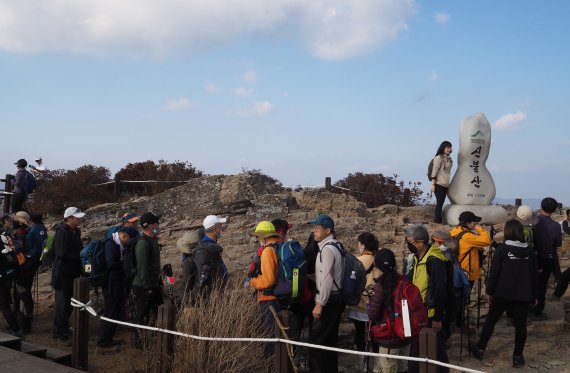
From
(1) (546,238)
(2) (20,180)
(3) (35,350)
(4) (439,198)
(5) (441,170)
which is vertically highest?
(5) (441,170)

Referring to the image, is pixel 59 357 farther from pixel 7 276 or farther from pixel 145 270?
pixel 7 276

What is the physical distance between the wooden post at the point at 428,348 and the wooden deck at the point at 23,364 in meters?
3.21

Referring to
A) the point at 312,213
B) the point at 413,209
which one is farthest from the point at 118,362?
the point at 413,209

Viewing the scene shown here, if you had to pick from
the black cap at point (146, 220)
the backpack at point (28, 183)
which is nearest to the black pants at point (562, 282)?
the black cap at point (146, 220)

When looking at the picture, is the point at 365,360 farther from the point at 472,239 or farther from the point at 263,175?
the point at 263,175

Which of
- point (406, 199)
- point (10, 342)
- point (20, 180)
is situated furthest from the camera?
point (406, 199)

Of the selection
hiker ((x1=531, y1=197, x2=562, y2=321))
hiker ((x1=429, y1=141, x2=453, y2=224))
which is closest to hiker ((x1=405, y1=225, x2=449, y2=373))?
hiker ((x1=531, y1=197, x2=562, y2=321))

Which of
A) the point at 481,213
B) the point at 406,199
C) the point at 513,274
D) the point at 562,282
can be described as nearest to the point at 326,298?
the point at 513,274

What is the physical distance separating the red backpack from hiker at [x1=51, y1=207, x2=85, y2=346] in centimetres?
419

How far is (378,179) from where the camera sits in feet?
65.7

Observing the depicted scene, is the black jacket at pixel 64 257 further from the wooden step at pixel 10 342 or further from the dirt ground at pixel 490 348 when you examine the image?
the wooden step at pixel 10 342

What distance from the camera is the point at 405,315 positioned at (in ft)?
15.2

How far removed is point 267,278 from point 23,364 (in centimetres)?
241

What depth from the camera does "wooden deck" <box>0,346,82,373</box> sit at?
16.4 ft
